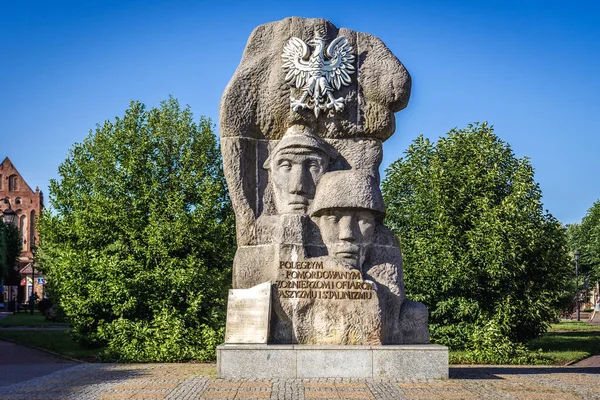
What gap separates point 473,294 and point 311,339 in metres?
11.3

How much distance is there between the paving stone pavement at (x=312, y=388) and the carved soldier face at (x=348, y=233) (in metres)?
1.90

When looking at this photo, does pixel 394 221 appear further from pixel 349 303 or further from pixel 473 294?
pixel 349 303

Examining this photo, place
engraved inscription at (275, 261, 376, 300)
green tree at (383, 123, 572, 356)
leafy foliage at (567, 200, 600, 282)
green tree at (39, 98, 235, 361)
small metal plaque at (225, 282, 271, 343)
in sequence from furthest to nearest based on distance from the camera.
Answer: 1. leafy foliage at (567, 200, 600, 282)
2. green tree at (383, 123, 572, 356)
3. green tree at (39, 98, 235, 361)
4. engraved inscription at (275, 261, 376, 300)
5. small metal plaque at (225, 282, 271, 343)

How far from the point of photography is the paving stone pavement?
9219 millimetres

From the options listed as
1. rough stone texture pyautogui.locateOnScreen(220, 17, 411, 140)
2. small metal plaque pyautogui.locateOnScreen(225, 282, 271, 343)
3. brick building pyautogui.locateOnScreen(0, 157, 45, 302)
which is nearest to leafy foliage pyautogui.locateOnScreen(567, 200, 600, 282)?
rough stone texture pyautogui.locateOnScreen(220, 17, 411, 140)

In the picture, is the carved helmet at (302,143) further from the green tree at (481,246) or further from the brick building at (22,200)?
the brick building at (22,200)

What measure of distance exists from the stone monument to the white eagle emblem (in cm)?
2

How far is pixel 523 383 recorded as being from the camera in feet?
34.5

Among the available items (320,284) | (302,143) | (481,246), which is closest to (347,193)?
(302,143)

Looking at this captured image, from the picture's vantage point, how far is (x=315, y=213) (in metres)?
11.4

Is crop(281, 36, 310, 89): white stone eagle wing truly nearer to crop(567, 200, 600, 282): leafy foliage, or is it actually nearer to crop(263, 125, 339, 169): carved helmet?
crop(263, 125, 339, 169): carved helmet

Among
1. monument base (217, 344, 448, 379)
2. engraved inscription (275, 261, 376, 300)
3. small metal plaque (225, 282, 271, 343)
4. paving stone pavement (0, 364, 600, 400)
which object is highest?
engraved inscription (275, 261, 376, 300)

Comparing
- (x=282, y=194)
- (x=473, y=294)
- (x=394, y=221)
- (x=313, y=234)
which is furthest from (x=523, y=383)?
(x=394, y=221)

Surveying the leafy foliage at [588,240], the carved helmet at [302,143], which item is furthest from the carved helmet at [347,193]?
the leafy foliage at [588,240]
